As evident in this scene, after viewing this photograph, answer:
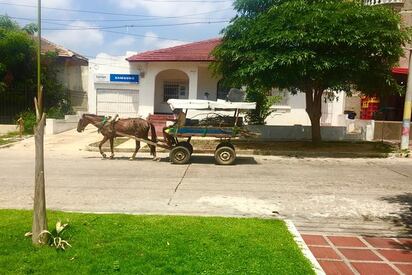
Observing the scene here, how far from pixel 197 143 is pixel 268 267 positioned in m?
13.3

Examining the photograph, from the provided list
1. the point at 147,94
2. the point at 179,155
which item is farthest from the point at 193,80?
the point at 179,155

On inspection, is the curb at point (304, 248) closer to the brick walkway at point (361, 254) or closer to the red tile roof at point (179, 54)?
the brick walkway at point (361, 254)

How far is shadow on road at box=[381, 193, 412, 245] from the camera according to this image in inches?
280

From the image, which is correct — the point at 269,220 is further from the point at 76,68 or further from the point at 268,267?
the point at 76,68

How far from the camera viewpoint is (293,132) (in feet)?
68.1

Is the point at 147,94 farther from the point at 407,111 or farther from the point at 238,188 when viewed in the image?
the point at 238,188

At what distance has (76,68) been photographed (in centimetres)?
3028

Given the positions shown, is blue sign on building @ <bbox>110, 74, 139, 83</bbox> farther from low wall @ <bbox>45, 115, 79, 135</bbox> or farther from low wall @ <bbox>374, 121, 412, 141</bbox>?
low wall @ <bbox>374, 121, 412, 141</bbox>

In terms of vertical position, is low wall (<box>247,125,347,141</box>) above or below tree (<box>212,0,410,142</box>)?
below

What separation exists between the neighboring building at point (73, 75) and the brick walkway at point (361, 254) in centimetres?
2434

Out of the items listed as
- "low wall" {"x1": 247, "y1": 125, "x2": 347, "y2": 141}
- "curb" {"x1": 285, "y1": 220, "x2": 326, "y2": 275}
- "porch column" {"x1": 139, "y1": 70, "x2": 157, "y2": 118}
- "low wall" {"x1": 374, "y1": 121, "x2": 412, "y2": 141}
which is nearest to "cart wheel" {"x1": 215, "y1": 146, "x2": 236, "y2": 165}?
"curb" {"x1": 285, "y1": 220, "x2": 326, "y2": 275}

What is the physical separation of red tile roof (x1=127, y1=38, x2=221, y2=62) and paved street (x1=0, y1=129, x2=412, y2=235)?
376 inches

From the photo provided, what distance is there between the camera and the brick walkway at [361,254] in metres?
5.13

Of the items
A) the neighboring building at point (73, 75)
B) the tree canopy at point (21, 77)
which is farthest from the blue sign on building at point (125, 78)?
the neighboring building at point (73, 75)
